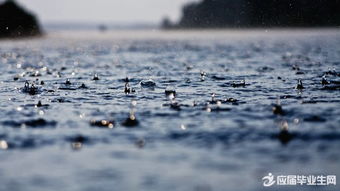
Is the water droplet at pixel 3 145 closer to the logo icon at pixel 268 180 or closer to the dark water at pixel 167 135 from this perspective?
the dark water at pixel 167 135

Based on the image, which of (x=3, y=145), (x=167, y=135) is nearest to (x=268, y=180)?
(x=167, y=135)

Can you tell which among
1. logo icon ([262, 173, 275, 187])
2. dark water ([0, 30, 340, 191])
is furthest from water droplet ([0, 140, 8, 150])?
logo icon ([262, 173, 275, 187])

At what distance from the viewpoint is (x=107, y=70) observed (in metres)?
39.1

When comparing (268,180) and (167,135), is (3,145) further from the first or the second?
(268,180)

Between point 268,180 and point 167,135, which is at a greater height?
point 167,135

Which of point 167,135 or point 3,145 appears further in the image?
point 167,135

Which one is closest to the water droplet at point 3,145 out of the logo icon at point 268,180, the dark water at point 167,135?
the dark water at point 167,135

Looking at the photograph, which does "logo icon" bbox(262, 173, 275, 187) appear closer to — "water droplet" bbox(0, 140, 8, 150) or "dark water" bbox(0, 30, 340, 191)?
"dark water" bbox(0, 30, 340, 191)

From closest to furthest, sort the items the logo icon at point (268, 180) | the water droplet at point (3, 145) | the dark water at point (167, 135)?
the logo icon at point (268, 180) → the dark water at point (167, 135) → the water droplet at point (3, 145)

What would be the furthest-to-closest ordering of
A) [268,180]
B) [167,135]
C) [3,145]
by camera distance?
[167,135]
[3,145]
[268,180]

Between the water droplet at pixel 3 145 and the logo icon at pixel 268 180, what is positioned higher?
the water droplet at pixel 3 145

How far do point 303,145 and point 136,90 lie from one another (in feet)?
43.5

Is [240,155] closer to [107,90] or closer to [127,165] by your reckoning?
[127,165]

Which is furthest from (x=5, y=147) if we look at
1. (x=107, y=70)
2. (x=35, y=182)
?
(x=107, y=70)
